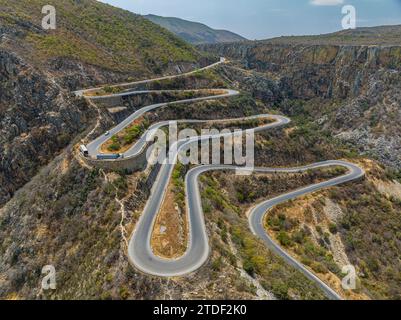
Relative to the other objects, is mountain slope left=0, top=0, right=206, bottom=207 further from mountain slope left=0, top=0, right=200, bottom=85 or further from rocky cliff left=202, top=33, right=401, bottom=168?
rocky cliff left=202, top=33, right=401, bottom=168

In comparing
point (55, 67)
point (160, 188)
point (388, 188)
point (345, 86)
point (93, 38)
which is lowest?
Answer: point (388, 188)

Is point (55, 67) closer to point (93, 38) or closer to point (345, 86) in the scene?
point (93, 38)

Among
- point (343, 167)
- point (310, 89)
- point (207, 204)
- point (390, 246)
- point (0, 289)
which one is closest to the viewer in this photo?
point (0, 289)

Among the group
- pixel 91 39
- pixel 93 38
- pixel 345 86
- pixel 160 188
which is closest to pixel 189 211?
pixel 160 188

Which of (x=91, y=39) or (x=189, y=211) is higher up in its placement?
(x=91, y=39)

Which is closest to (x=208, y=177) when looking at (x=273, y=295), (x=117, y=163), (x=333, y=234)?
(x=117, y=163)

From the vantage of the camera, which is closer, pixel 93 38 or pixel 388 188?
pixel 388 188

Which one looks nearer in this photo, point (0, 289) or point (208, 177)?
point (0, 289)

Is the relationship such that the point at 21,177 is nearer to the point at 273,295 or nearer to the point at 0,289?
the point at 0,289

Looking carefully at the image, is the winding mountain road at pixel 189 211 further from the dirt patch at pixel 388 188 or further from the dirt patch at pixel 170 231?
the dirt patch at pixel 388 188
